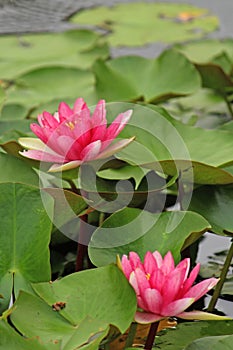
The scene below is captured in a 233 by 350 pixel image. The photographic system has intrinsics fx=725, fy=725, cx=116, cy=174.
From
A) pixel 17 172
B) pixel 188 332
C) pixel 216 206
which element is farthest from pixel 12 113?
pixel 188 332

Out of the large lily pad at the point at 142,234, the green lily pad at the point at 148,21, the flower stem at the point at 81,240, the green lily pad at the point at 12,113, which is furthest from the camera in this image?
the green lily pad at the point at 148,21

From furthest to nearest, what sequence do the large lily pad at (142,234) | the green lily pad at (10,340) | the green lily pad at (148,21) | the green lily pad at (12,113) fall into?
the green lily pad at (148,21) < the green lily pad at (12,113) < the large lily pad at (142,234) < the green lily pad at (10,340)

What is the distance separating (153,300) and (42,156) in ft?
0.94

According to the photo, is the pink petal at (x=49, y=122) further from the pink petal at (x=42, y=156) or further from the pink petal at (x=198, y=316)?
the pink petal at (x=198, y=316)

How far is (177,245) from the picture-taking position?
0.83m

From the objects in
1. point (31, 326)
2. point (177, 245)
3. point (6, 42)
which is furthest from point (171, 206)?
point (6, 42)

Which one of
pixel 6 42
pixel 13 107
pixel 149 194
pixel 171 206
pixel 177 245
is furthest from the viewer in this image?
pixel 6 42

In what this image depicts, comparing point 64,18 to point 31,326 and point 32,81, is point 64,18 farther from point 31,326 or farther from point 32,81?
point 31,326

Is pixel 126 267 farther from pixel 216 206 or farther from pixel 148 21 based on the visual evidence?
pixel 148 21

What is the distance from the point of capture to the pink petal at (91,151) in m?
0.88

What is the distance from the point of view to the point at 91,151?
887mm

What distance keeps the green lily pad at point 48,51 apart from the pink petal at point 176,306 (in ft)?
4.11

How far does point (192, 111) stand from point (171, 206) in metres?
0.48

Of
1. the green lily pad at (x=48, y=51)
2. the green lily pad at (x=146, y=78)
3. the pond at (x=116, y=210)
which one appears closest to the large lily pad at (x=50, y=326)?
the pond at (x=116, y=210)
